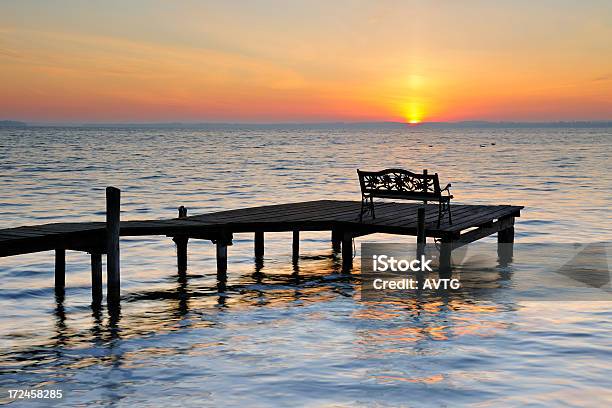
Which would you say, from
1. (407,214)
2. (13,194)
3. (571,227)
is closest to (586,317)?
(407,214)

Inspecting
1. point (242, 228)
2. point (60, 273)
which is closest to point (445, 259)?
point (242, 228)

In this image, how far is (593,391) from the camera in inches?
387

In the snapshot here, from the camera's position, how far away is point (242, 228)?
16312mm

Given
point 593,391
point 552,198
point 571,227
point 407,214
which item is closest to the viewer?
point 593,391

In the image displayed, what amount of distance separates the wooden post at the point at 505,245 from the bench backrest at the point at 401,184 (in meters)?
4.38

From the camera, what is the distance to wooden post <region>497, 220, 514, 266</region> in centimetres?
2026

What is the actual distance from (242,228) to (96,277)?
10.3 feet

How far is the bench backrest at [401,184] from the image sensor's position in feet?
52.5

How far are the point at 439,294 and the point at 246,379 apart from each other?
→ 643 cm

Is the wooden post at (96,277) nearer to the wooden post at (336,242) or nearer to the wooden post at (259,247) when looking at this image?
the wooden post at (259,247)

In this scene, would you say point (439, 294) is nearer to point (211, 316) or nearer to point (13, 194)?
point (211, 316)

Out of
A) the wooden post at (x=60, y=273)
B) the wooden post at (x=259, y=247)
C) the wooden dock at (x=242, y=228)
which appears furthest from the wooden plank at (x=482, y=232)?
the wooden post at (x=60, y=273)

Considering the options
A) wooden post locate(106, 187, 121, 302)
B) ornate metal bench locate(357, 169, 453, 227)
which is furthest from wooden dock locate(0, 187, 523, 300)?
ornate metal bench locate(357, 169, 453, 227)

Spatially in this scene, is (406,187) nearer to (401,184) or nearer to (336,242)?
(401,184)
